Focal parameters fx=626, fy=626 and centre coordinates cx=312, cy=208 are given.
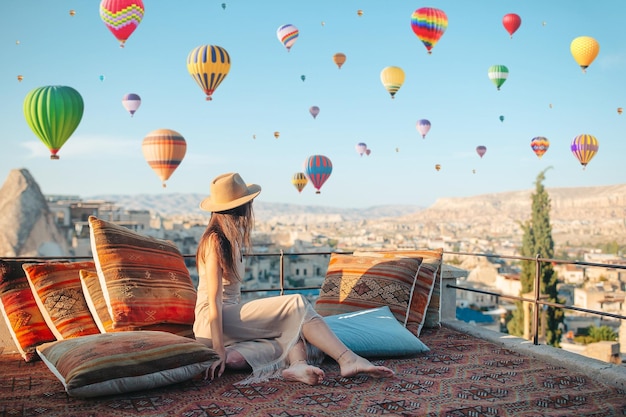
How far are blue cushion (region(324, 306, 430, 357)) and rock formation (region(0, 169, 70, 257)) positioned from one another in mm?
35886

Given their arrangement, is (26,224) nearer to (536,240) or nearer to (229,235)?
(536,240)

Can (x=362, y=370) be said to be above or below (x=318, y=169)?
below

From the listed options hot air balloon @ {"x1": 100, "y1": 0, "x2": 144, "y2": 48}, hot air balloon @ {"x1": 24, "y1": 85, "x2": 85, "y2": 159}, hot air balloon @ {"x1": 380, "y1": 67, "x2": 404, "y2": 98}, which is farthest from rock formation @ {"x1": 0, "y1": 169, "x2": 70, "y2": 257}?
hot air balloon @ {"x1": 24, "y1": 85, "x2": 85, "y2": 159}

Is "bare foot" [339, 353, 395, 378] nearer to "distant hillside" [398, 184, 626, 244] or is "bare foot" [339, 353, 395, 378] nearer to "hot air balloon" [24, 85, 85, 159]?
"hot air balloon" [24, 85, 85, 159]

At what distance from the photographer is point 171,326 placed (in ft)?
11.1

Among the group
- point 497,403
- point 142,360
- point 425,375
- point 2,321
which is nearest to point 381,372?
point 425,375

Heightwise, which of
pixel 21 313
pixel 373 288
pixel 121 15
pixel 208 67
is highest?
pixel 121 15

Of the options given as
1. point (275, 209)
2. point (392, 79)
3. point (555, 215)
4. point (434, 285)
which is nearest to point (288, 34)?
point (392, 79)

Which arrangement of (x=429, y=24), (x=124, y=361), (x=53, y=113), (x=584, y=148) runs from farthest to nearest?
(x=584, y=148) < (x=429, y=24) < (x=53, y=113) < (x=124, y=361)

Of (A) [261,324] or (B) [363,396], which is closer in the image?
(B) [363,396]

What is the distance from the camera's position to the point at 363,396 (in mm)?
2621

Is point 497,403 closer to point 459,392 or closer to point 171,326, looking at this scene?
point 459,392

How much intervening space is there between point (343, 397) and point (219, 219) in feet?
3.64

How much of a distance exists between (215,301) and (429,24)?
1653 cm
